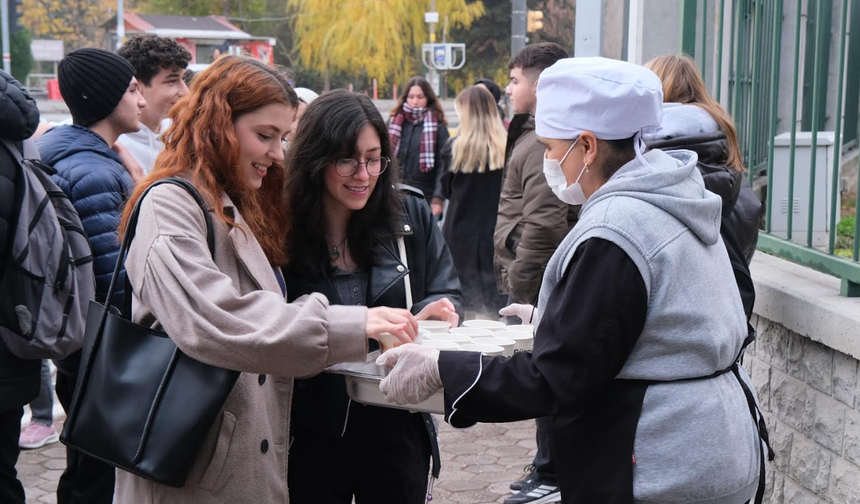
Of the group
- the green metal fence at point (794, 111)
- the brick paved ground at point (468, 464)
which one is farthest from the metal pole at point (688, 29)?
the brick paved ground at point (468, 464)

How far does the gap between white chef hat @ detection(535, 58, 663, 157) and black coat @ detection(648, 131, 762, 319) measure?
105cm

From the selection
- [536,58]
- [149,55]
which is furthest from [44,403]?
[536,58]

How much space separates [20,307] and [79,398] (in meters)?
1.35

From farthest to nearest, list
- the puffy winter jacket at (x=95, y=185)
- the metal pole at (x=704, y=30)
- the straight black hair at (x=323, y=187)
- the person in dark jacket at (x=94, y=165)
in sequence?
the metal pole at (x=704, y=30)
the puffy winter jacket at (x=95, y=185)
the person in dark jacket at (x=94, y=165)
the straight black hair at (x=323, y=187)

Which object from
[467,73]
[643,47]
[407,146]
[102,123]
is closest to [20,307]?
[102,123]

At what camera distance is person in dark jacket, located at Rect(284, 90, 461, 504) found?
9.86 feet

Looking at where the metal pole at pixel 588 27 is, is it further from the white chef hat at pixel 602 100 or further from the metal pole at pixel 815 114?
the white chef hat at pixel 602 100

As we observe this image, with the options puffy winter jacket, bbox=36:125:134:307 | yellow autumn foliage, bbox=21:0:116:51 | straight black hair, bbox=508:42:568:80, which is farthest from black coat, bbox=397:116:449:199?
yellow autumn foliage, bbox=21:0:116:51

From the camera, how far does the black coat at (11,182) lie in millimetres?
3555

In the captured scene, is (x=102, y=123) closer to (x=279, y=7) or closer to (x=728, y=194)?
(x=728, y=194)

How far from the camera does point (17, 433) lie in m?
3.81

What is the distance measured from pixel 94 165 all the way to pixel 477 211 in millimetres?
4079

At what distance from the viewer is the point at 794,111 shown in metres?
3.96

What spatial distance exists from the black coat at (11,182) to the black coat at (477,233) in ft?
14.6
